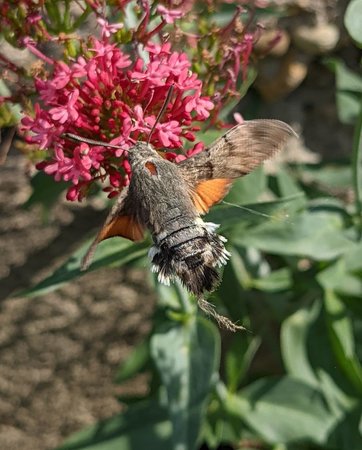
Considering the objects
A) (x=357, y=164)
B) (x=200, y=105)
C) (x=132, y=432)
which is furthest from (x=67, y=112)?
(x=132, y=432)

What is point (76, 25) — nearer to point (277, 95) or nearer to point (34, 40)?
point (34, 40)

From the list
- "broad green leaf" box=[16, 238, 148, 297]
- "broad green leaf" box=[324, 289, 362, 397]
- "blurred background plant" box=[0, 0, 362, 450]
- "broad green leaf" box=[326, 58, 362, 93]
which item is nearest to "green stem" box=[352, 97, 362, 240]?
"blurred background plant" box=[0, 0, 362, 450]

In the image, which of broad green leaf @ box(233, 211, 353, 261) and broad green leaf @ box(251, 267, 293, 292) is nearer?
broad green leaf @ box(233, 211, 353, 261)

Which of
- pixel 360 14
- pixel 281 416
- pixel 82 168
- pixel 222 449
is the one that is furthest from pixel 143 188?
pixel 222 449

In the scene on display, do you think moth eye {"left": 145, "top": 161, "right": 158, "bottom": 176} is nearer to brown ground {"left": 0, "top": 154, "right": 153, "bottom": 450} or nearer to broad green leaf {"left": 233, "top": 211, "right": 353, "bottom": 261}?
broad green leaf {"left": 233, "top": 211, "right": 353, "bottom": 261}

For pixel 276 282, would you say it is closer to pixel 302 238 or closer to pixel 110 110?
pixel 302 238

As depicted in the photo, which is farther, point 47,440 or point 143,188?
point 47,440
